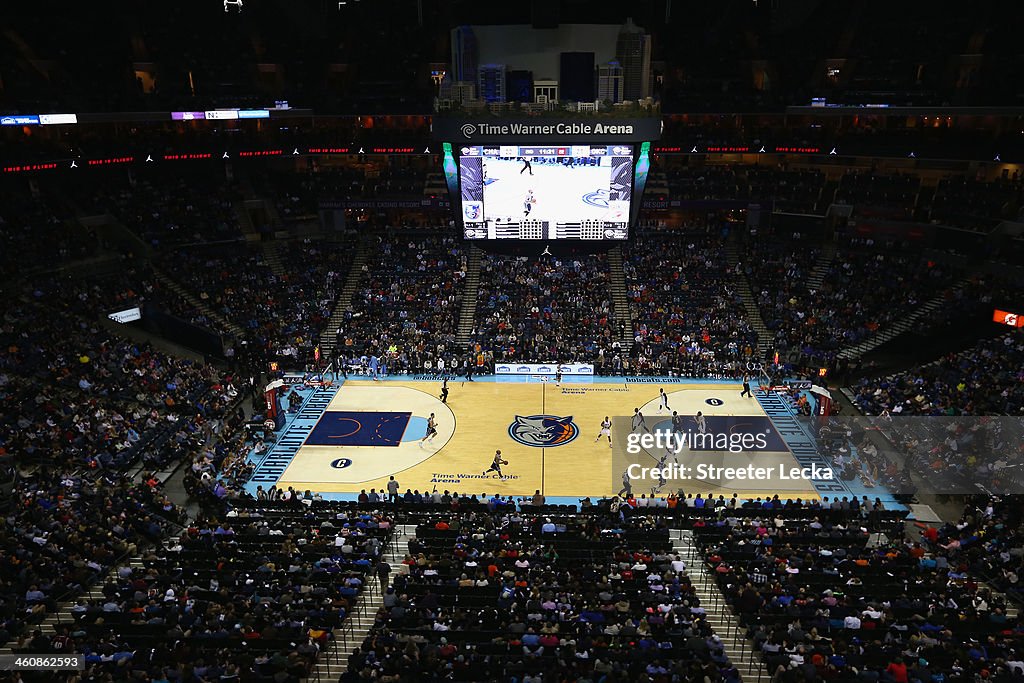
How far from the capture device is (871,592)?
18062mm

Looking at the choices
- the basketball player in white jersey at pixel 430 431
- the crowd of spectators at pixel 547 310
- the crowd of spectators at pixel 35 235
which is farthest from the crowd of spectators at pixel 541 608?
the crowd of spectators at pixel 35 235

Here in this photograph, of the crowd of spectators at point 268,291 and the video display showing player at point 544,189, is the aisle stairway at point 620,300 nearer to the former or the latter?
the video display showing player at point 544,189

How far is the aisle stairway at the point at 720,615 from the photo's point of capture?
16.9 meters

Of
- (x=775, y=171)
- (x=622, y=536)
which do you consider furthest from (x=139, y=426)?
(x=775, y=171)

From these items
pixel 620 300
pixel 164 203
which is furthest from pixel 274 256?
pixel 620 300

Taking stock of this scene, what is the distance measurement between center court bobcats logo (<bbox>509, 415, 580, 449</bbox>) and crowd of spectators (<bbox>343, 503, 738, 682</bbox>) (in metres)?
8.48

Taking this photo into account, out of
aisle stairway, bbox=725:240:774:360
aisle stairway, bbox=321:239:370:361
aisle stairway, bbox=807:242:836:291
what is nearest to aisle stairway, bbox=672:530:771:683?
aisle stairway, bbox=725:240:774:360

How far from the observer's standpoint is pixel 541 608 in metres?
17.3

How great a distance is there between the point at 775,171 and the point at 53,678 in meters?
46.6

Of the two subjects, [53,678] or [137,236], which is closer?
[53,678]

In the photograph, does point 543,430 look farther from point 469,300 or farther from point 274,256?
point 274,256

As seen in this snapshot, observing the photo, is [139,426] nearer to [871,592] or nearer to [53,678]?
[53,678]

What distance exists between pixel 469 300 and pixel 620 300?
338 inches

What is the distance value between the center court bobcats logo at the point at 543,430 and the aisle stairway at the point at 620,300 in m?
8.15
